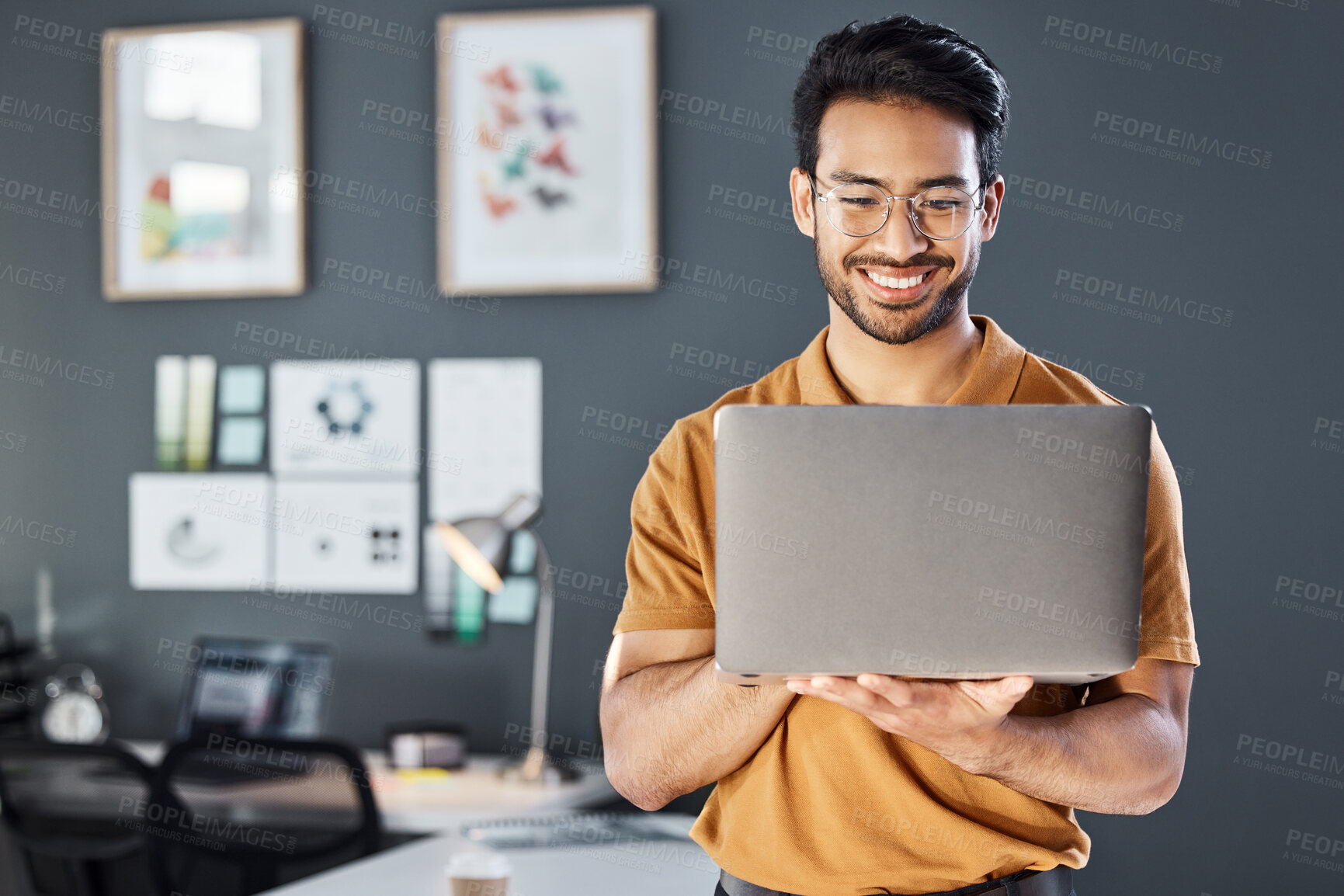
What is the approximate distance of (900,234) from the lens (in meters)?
1.10

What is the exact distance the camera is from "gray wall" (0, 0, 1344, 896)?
2.47 meters

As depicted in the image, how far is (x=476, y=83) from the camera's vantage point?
8.96ft

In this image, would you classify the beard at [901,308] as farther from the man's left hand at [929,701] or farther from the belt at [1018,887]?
the belt at [1018,887]

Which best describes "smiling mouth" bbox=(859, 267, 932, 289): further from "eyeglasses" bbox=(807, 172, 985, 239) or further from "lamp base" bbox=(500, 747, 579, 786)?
"lamp base" bbox=(500, 747, 579, 786)

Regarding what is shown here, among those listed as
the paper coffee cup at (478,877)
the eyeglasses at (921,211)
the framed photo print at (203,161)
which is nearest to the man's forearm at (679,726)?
the paper coffee cup at (478,877)

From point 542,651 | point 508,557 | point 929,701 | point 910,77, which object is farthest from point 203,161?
point 929,701

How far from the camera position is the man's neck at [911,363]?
120 centimetres

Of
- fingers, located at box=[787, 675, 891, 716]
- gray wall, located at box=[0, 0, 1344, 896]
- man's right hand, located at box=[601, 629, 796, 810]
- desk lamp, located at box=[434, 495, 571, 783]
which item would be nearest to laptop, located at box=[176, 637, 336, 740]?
gray wall, located at box=[0, 0, 1344, 896]

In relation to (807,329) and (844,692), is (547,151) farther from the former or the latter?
(844,692)

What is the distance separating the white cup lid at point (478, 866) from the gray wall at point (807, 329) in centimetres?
120

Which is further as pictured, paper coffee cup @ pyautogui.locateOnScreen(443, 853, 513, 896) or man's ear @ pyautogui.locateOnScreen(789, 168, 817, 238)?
paper coffee cup @ pyautogui.locateOnScreen(443, 853, 513, 896)

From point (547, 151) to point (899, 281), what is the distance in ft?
5.75

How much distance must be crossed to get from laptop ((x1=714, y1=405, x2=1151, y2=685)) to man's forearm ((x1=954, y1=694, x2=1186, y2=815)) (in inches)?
5.0

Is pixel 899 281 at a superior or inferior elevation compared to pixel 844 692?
superior
